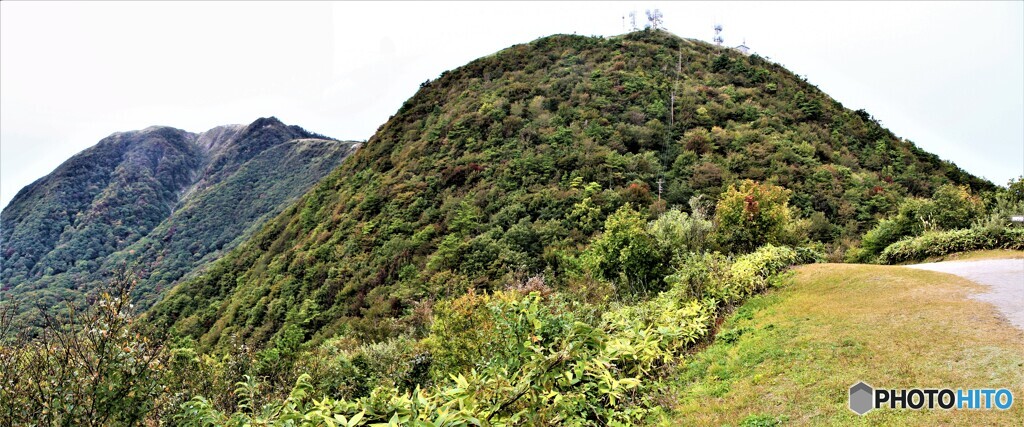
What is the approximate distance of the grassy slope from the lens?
16.8 ft

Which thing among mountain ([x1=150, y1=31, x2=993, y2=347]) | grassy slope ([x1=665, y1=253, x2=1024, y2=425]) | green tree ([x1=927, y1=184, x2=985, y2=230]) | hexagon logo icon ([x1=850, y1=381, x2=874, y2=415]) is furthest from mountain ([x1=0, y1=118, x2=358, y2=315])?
green tree ([x1=927, y1=184, x2=985, y2=230])

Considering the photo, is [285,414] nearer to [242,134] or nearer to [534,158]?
[534,158]

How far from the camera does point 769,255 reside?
12.0 m

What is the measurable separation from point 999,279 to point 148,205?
107 m

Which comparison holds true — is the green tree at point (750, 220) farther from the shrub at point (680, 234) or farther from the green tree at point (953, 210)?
the green tree at point (953, 210)

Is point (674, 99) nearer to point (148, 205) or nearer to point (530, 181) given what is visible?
point (530, 181)

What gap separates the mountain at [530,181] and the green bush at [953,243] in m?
6.16

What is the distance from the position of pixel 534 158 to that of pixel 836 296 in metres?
21.3

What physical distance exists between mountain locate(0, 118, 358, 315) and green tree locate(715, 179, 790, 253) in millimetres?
48064

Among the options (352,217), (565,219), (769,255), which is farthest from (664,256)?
(352,217)

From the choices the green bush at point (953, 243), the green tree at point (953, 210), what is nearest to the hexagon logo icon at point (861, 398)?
the green bush at point (953, 243)

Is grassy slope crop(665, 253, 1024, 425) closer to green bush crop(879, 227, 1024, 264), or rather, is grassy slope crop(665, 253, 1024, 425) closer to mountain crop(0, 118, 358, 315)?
green bush crop(879, 227, 1024, 264)

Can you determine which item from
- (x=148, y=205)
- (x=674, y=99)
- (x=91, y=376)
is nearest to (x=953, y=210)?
(x=91, y=376)

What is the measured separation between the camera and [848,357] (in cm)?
620
